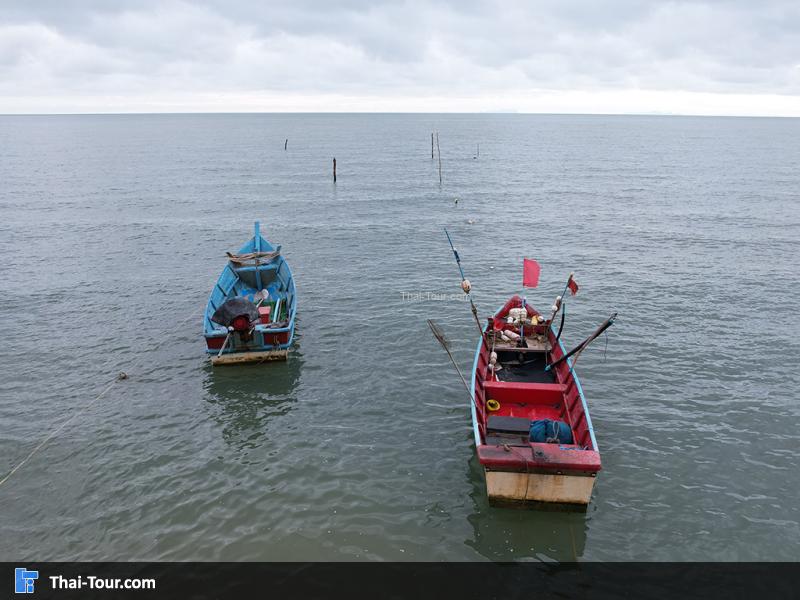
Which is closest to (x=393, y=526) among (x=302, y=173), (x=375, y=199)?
(x=375, y=199)

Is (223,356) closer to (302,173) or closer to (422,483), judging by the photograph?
(422,483)

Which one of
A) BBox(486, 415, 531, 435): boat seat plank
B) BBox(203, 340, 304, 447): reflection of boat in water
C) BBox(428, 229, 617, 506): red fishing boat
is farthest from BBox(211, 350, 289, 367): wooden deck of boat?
BBox(486, 415, 531, 435): boat seat plank

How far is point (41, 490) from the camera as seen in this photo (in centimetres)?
1485

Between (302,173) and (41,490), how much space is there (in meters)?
77.7

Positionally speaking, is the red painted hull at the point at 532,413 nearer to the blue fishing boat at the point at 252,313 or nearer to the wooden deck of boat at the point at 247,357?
the wooden deck of boat at the point at 247,357

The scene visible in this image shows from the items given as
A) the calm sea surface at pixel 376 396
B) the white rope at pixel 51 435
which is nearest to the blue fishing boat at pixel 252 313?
the calm sea surface at pixel 376 396

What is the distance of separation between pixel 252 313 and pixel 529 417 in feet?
40.5

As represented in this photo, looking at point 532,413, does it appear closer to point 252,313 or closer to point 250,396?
point 250,396

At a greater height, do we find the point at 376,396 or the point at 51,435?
the point at 376,396

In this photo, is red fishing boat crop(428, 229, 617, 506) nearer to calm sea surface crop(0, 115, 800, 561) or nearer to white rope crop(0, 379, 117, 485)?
calm sea surface crop(0, 115, 800, 561)
